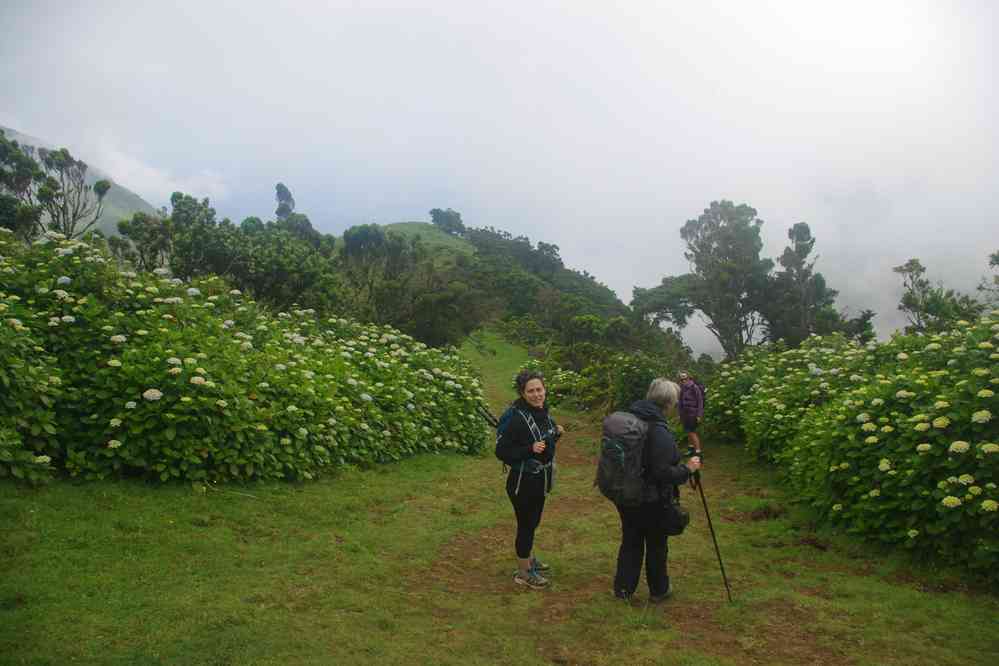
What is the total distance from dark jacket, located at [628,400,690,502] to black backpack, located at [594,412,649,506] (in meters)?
0.04

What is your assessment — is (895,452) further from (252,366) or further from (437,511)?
(252,366)

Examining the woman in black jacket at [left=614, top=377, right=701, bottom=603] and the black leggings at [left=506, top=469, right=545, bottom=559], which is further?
the black leggings at [left=506, top=469, right=545, bottom=559]

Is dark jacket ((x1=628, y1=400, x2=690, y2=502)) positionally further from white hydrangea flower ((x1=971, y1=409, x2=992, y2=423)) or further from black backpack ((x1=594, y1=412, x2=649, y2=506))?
white hydrangea flower ((x1=971, y1=409, x2=992, y2=423))

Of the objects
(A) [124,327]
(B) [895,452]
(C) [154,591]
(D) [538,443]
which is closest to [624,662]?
(D) [538,443]

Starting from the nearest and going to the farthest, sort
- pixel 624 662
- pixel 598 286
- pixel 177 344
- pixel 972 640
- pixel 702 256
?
pixel 624 662 → pixel 972 640 → pixel 177 344 → pixel 702 256 → pixel 598 286

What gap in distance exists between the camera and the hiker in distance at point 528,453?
15.2ft

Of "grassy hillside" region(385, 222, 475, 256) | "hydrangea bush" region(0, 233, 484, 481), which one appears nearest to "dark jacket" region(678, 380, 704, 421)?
"hydrangea bush" region(0, 233, 484, 481)

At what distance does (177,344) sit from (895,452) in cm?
648

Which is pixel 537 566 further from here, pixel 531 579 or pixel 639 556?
pixel 639 556

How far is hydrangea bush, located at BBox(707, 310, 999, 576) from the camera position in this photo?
4645 millimetres

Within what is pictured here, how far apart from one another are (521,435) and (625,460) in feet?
2.74

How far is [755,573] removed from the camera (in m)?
5.25

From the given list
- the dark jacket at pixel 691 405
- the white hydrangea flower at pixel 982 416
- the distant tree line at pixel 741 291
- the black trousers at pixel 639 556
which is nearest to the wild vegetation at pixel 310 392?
the white hydrangea flower at pixel 982 416

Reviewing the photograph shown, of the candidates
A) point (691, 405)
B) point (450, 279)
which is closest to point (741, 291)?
point (450, 279)
